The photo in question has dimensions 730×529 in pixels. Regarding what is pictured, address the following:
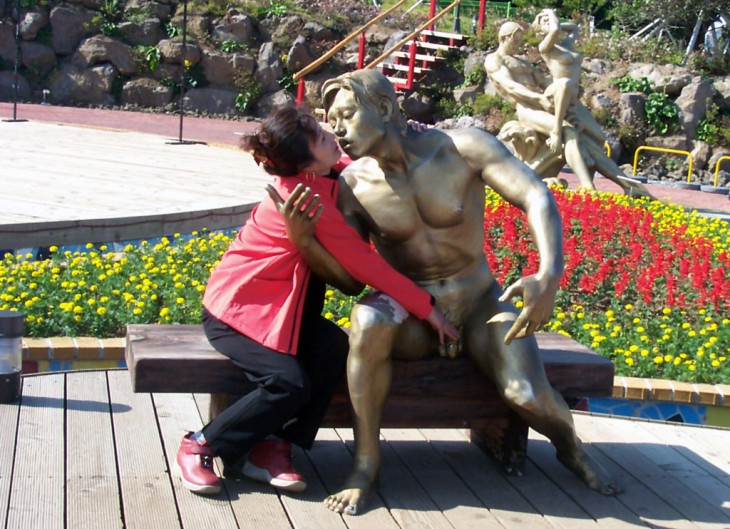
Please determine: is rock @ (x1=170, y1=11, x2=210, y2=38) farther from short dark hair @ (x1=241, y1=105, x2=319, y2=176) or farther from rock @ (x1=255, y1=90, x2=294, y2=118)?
short dark hair @ (x1=241, y1=105, x2=319, y2=176)

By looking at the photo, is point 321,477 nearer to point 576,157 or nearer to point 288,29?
point 576,157

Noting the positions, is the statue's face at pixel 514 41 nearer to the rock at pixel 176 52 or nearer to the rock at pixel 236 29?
the rock at pixel 176 52

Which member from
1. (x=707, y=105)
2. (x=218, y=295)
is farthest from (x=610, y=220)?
(x=707, y=105)

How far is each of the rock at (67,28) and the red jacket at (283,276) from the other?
69.4ft

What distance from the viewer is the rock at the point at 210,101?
2312cm

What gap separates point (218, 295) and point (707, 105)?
1777 centimetres

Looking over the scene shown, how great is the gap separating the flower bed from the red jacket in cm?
187

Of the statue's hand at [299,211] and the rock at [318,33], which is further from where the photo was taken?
the rock at [318,33]

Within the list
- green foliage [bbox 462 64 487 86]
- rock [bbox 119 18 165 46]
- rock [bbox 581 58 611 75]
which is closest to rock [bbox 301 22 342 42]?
rock [bbox 119 18 165 46]

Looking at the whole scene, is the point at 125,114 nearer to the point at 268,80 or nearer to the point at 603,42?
the point at 268,80

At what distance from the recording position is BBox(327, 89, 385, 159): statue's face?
3428 millimetres

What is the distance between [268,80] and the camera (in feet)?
77.1

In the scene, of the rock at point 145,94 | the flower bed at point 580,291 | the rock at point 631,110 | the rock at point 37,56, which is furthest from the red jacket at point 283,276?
the rock at point 37,56

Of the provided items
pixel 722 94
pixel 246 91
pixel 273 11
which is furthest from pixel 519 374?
pixel 273 11
